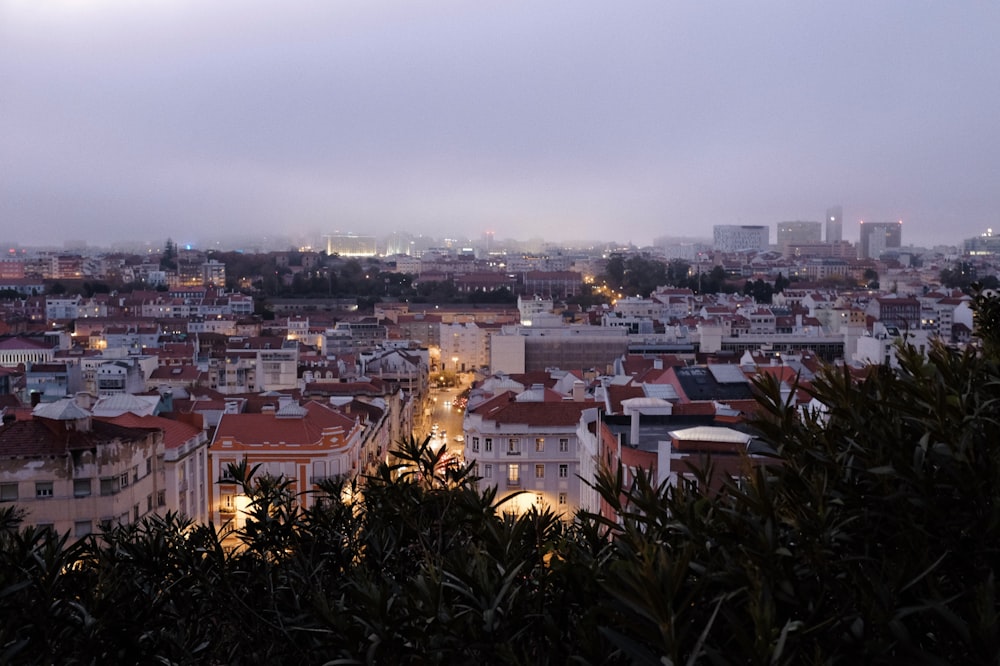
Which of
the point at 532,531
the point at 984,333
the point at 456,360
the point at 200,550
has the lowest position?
the point at 456,360

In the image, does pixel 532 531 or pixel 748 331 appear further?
pixel 748 331

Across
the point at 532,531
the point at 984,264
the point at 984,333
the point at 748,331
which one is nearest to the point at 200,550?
the point at 532,531

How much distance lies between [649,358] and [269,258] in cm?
6244

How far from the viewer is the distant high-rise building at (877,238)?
10256 centimetres

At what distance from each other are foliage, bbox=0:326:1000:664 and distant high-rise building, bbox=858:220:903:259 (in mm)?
104424

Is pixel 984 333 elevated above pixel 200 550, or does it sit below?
above

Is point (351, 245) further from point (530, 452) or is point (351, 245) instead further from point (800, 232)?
point (530, 452)

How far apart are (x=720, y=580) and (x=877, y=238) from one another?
10933 centimetres

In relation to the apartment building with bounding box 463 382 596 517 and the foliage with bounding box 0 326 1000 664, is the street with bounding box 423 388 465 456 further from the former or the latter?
the foliage with bounding box 0 326 1000 664

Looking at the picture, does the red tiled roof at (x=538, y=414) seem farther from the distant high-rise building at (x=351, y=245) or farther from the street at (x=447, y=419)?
the distant high-rise building at (x=351, y=245)

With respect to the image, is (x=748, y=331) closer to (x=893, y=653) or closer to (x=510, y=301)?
(x=510, y=301)

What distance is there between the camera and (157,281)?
64.2m

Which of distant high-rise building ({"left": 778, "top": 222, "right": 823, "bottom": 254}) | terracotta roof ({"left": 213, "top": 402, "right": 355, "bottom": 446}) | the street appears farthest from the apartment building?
distant high-rise building ({"left": 778, "top": 222, "right": 823, "bottom": 254})

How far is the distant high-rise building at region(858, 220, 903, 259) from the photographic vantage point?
10256cm
